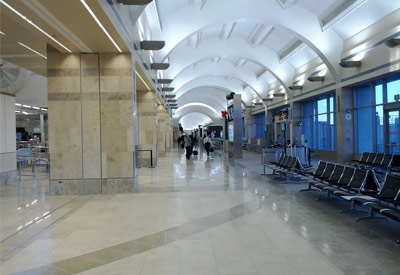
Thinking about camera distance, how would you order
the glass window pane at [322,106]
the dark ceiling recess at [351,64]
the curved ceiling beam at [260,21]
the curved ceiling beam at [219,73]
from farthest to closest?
the curved ceiling beam at [219,73], the glass window pane at [322,106], the curved ceiling beam at [260,21], the dark ceiling recess at [351,64]

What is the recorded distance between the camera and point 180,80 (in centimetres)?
3316

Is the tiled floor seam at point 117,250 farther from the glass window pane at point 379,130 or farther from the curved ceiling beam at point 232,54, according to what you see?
the curved ceiling beam at point 232,54

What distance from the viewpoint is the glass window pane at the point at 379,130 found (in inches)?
606

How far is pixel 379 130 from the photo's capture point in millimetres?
15586

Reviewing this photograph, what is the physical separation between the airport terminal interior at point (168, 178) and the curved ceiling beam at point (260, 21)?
0.16 feet

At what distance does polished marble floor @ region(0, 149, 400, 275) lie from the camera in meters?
4.00

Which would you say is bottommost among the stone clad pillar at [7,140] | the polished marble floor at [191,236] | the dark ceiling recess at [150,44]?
the polished marble floor at [191,236]

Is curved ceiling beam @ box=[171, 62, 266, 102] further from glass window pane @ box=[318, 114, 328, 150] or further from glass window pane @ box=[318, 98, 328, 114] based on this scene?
glass window pane @ box=[318, 114, 328, 150]

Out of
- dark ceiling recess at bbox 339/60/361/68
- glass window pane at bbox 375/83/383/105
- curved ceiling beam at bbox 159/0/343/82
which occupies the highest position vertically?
curved ceiling beam at bbox 159/0/343/82

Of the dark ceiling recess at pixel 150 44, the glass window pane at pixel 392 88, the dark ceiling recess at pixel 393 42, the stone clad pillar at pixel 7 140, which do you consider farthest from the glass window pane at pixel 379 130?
the stone clad pillar at pixel 7 140

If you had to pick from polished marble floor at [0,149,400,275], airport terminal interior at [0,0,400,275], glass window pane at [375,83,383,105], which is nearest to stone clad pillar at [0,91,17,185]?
airport terminal interior at [0,0,400,275]

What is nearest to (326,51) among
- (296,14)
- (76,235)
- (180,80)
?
(296,14)

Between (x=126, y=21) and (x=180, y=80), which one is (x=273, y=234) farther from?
(x=180, y=80)

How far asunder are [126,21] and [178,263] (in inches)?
254
